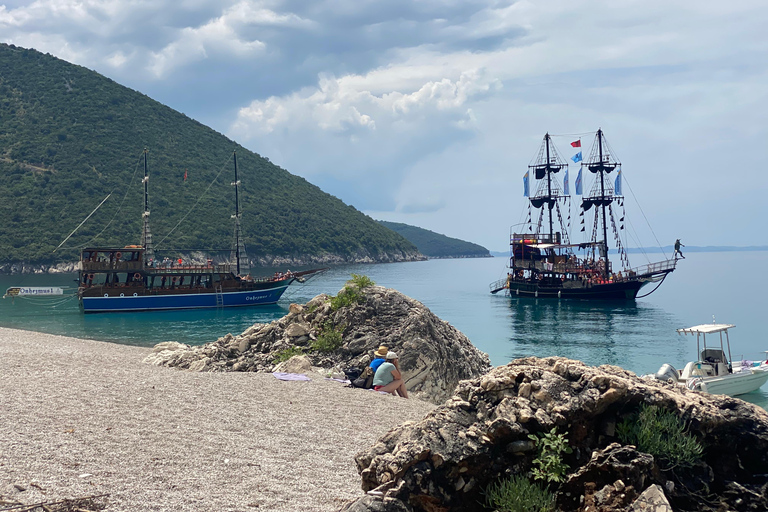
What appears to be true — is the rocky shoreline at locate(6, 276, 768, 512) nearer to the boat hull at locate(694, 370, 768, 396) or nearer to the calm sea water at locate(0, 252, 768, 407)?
the boat hull at locate(694, 370, 768, 396)

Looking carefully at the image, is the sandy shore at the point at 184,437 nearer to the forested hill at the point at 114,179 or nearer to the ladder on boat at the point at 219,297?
the ladder on boat at the point at 219,297

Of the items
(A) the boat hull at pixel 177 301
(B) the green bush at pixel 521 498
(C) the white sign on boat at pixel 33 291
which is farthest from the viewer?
(C) the white sign on boat at pixel 33 291

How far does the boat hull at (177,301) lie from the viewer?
51.7 meters

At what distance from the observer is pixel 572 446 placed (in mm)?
4695

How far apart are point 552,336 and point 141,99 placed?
394ft

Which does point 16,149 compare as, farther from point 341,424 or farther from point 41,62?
point 341,424

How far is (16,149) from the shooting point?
10081 centimetres

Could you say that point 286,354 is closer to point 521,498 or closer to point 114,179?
point 521,498

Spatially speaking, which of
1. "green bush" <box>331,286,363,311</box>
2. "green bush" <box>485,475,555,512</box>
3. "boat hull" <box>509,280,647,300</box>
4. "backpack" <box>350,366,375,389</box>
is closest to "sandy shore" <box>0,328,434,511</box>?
"backpack" <box>350,366,375,389</box>

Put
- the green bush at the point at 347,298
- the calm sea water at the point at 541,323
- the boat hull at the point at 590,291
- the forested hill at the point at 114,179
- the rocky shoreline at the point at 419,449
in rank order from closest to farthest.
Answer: the rocky shoreline at the point at 419,449, the green bush at the point at 347,298, the calm sea water at the point at 541,323, the boat hull at the point at 590,291, the forested hill at the point at 114,179

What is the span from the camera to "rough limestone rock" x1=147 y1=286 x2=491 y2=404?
13.4 meters

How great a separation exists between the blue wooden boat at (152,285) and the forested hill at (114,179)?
37.4 meters

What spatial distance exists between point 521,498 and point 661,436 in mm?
1332

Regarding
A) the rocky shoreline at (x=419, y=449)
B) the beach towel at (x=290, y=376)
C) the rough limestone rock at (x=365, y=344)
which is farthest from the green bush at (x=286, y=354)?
the rocky shoreline at (x=419, y=449)
